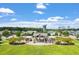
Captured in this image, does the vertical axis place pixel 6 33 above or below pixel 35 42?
above

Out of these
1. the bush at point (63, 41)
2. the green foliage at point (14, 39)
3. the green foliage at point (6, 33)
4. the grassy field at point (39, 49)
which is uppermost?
the green foliage at point (6, 33)

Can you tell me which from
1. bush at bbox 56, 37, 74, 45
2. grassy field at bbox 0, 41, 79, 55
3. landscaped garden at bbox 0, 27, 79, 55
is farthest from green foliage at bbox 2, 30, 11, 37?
bush at bbox 56, 37, 74, 45

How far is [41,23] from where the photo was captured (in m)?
2.96

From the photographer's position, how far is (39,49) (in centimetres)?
294

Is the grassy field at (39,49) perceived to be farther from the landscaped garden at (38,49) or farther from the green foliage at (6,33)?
the green foliage at (6,33)

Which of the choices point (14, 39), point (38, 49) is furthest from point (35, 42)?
point (14, 39)

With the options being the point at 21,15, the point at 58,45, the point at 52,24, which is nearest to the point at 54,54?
the point at 58,45

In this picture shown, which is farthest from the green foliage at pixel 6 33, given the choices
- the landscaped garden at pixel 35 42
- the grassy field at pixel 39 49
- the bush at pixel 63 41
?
the bush at pixel 63 41

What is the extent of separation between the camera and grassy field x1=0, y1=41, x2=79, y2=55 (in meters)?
2.93

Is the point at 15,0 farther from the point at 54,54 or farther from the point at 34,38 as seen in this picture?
the point at 54,54

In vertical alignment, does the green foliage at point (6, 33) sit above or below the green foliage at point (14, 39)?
above

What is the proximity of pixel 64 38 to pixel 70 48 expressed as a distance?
13cm

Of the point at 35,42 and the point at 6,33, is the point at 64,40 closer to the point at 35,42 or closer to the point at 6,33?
the point at 35,42

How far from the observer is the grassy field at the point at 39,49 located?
2.93m
